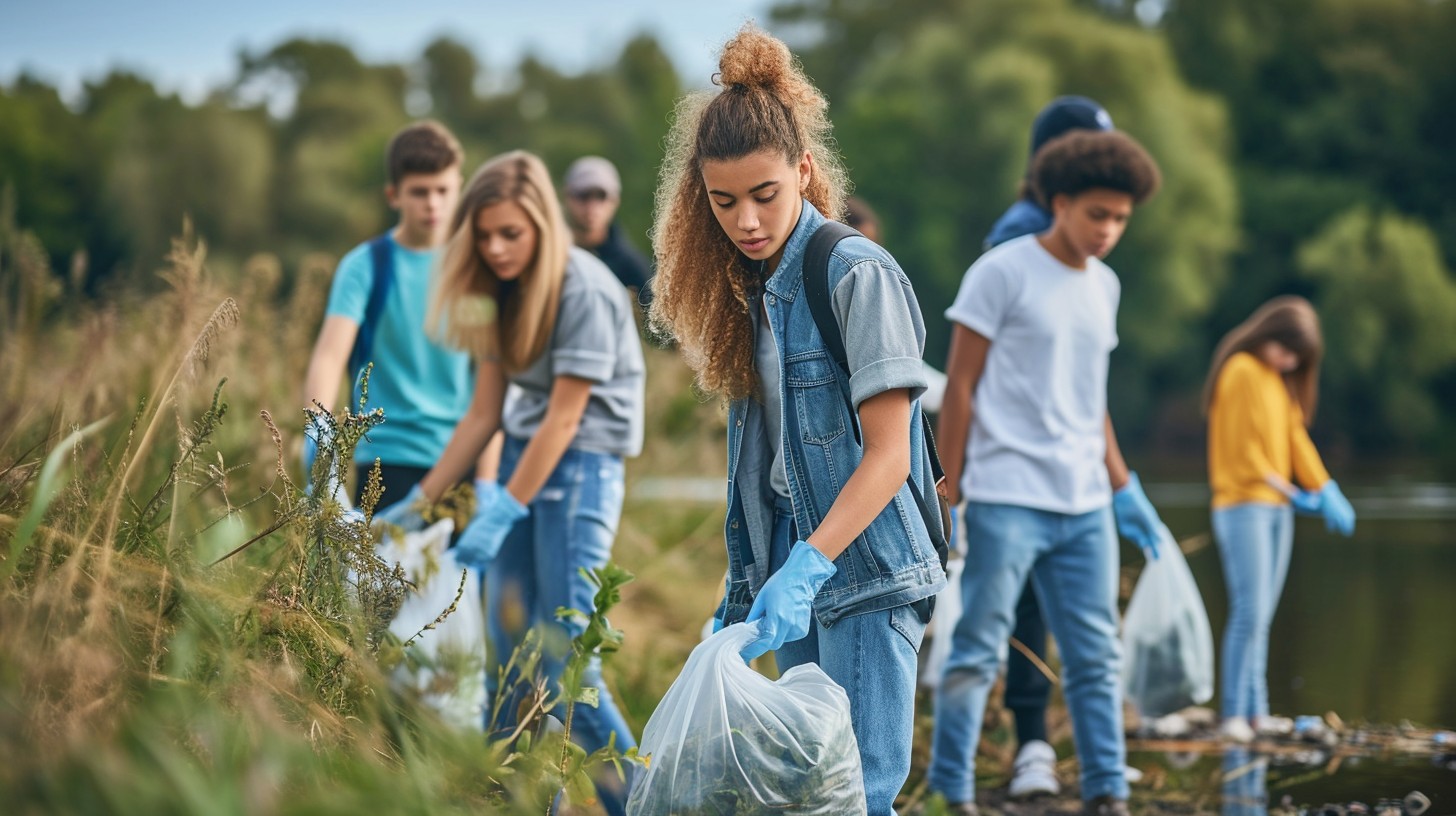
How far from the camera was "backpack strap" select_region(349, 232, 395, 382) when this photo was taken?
4812 millimetres

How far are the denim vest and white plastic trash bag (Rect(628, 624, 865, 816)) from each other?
0.81 feet

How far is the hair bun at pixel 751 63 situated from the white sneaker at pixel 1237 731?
12.0ft

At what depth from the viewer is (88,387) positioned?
400cm

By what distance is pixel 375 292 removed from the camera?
190 inches

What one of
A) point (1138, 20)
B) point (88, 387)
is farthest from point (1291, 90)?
point (88, 387)

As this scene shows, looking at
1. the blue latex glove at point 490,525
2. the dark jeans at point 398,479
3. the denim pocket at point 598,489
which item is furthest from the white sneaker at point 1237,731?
the dark jeans at point 398,479

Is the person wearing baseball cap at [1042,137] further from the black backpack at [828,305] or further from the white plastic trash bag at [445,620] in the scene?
the black backpack at [828,305]

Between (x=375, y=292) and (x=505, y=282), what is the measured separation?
0.60 metres

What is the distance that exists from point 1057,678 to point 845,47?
169ft

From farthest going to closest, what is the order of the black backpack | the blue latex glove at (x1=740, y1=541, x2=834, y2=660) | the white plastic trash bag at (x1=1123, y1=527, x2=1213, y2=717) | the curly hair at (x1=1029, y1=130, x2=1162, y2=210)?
the white plastic trash bag at (x1=1123, y1=527, x2=1213, y2=717) → the curly hair at (x1=1029, y1=130, x2=1162, y2=210) → the black backpack → the blue latex glove at (x1=740, y1=541, x2=834, y2=660)

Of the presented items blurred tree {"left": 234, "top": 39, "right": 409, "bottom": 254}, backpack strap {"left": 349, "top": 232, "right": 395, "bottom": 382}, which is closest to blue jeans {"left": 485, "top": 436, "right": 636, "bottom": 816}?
backpack strap {"left": 349, "top": 232, "right": 395, "bottom": 382}

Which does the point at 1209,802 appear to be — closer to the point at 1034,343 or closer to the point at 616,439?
the point at 1034,343

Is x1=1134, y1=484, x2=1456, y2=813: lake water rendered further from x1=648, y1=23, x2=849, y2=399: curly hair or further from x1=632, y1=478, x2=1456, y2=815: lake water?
x1=648, y1=23, x2=849, y2=399: curly hair

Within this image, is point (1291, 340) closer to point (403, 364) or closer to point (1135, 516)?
point (1135, 516)
